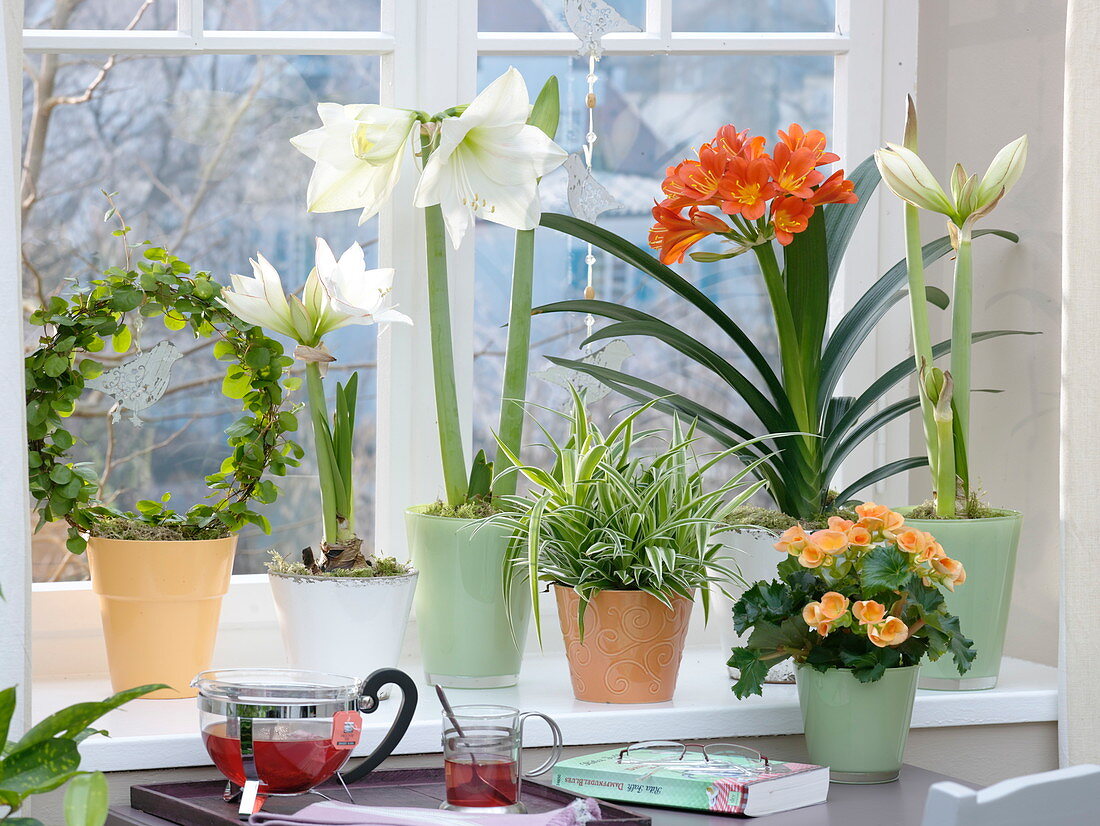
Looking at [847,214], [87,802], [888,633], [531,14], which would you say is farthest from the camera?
[531,14]

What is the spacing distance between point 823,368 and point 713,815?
72 centimetres

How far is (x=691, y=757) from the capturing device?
58.8 inches

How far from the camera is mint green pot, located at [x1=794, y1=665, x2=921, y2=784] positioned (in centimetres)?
152

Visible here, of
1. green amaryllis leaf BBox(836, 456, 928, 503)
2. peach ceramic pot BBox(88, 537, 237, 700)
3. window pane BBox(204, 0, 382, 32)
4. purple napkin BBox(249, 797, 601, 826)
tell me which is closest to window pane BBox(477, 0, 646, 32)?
window pane BBox(204, 0, 382, 32)

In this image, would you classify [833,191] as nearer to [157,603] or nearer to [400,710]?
[400,710]

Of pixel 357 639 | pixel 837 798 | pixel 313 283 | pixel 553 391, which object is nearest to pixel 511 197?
pixel 313 283

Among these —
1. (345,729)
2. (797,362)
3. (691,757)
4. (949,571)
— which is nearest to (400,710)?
(345,729)

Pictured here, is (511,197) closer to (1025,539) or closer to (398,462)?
(398,462)

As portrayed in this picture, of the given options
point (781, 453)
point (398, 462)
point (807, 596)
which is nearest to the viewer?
point (807, 596)

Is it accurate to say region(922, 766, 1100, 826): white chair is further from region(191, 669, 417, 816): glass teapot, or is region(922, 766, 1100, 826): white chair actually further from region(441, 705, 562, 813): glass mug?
region(191, 669, 417, 816): glass teapot

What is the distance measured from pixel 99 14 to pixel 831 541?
126cm

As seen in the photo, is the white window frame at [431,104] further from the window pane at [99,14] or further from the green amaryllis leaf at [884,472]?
the green amaryllis leaf at [884,472]

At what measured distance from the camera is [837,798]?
147cm

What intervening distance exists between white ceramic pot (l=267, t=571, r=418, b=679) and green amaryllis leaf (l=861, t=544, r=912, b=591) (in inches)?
22.8
